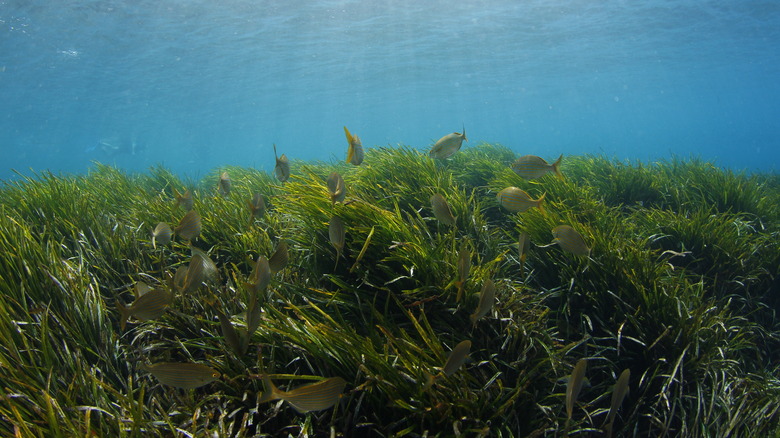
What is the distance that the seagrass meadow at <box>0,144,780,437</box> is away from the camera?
2.20 meters

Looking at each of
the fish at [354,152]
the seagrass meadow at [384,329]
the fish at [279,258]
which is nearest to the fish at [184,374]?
the seagrass meadow at [384,329]

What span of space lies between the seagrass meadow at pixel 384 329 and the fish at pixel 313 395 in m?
0.36

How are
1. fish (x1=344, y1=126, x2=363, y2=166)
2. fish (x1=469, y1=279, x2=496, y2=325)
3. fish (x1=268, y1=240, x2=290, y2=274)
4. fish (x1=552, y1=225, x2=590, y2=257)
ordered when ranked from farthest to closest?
fish (x1=344, y1=126, x2=363, y2=166), fish (x1=552, y1=225, x2=590, y2=257), fish (x1=268, y1=240, x2=290, y2=274), fish (x1=469, y1=279, x2=496, y2=325)

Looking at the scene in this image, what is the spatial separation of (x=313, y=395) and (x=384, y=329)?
0.74 metres

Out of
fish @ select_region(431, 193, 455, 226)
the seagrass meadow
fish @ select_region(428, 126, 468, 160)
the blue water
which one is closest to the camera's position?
the seagrass meadow

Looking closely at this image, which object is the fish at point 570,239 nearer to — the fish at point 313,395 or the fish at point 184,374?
the fish at point 313,395

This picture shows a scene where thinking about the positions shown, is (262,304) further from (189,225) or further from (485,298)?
(485,298)

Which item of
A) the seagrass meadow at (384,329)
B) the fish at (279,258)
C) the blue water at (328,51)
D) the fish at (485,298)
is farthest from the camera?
the blue water at (328,51)

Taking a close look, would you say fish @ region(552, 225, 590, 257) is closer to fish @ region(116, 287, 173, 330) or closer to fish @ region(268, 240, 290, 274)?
fish @ region(268, 240, 290, 274)

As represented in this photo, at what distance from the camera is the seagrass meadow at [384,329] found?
7.20 feet

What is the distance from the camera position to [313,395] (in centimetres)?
174

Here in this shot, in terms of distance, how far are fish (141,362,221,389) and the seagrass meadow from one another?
198mm

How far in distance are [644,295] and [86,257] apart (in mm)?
5179

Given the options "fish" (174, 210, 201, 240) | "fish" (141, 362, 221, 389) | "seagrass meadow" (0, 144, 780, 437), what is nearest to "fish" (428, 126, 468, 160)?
"seagrass meadow" (0, 144, 780, 437)
